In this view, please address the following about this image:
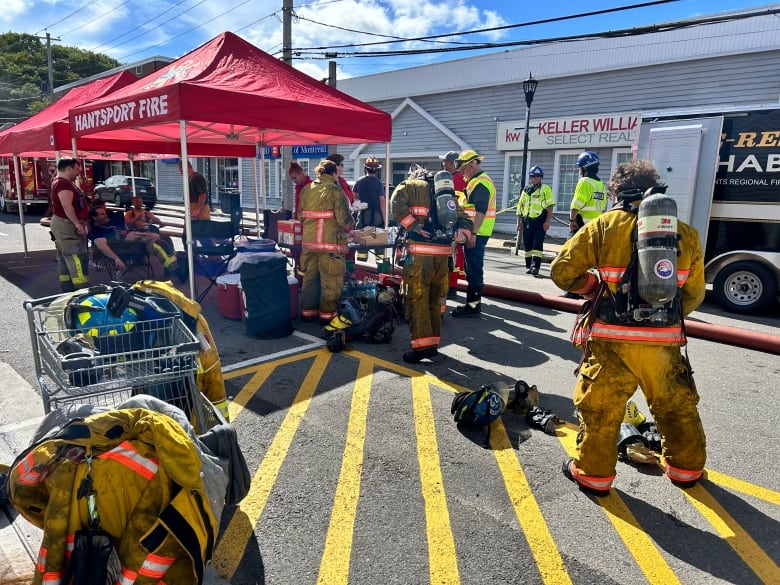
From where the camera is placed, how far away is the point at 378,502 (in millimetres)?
3037

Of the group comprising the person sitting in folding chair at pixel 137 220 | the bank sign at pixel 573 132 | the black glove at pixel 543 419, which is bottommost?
the black glove at pixel 543 419

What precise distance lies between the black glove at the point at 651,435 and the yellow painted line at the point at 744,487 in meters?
A: 0.33

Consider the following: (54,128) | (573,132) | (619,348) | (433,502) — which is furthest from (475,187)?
(573,132)

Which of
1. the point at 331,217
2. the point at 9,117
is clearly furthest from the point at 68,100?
the point at 9,117

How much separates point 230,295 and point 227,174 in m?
24.0

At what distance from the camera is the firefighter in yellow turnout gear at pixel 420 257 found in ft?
16.9

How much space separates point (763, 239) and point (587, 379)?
19.9 feet

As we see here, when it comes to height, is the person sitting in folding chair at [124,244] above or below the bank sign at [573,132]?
below

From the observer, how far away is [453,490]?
10.4 ft

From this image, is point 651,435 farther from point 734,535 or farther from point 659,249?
point 659,249

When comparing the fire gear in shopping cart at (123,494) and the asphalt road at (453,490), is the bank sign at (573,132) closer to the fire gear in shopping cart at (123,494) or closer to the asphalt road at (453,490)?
the asphalt road at (453,490)

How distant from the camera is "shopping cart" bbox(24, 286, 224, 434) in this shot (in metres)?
2.35

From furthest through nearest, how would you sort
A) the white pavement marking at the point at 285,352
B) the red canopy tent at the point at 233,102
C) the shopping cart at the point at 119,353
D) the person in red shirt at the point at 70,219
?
the person in red shirt at the point at 70,219, the red canopy tent at the point at 233,102, the white pavement marking at the point at 285,352, the shopping cart at the point at 119,353

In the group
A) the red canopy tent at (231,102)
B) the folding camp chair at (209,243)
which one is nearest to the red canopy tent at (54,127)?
the red canopy tent at (231,102)
